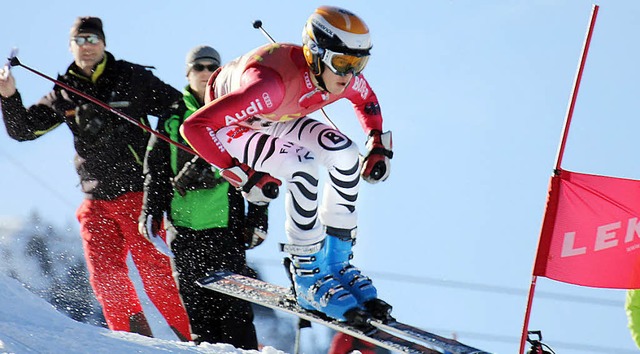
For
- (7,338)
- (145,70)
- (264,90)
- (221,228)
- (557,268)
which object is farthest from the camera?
(145,70)

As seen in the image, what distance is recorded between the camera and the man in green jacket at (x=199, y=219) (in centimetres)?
729

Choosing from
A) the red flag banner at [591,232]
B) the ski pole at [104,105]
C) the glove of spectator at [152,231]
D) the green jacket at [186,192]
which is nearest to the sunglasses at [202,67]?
the green jacket at [186,192]

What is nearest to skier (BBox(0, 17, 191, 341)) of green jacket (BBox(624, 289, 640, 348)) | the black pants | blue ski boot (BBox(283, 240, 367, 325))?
Result: the black pants

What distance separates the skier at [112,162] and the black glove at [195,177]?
1.88ft

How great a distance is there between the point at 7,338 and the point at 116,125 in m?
2.59

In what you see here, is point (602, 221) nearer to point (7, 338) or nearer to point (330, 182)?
point (330, 182)

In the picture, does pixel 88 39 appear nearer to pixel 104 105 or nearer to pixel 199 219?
pixel 104 105

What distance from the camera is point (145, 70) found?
7809 mm

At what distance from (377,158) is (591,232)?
Answer: 1.31 m

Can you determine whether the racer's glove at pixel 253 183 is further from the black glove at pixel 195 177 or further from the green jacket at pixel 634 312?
the green jacket at pixel 634 312

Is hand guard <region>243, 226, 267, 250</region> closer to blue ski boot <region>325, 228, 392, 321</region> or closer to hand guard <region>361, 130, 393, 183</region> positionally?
blue ski boot <region>325, 228, 392, 321</region>

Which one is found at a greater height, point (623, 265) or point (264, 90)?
point (264, 90)

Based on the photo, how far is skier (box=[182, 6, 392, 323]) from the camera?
633cm

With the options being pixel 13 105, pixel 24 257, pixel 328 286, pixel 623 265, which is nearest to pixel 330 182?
pixel 328 286
